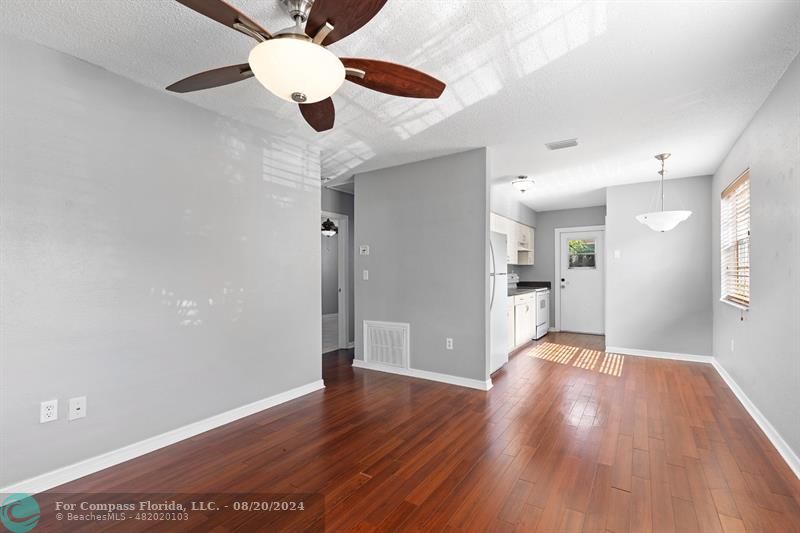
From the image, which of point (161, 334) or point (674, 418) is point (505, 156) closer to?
point (674, 418)

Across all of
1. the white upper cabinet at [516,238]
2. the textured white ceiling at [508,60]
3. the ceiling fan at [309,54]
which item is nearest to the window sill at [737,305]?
the textured white ceiling at [508,60]

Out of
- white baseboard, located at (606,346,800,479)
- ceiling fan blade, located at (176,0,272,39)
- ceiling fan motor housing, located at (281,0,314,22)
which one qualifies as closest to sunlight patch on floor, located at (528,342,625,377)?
white baseboard, located at (606,346,800,479)

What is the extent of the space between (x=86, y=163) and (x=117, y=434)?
1733 mm

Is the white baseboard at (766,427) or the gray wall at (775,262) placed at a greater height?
the gray wall at (775,262)

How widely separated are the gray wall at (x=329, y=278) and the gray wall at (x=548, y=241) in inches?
176

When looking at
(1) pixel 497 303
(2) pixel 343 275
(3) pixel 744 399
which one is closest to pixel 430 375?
(1) pixel 497 303

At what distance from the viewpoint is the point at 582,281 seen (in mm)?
7219

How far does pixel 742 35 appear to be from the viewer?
204 centimetres

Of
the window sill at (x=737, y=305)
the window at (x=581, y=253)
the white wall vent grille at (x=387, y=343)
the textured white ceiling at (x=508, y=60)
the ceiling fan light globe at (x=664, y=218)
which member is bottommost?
the white wall vent grille at (x=387, y=343)

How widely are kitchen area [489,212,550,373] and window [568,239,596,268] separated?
0.66 metres

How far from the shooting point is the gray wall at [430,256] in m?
3.95

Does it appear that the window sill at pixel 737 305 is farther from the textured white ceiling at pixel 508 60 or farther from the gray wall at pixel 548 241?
the gray wall at pixel 548 241

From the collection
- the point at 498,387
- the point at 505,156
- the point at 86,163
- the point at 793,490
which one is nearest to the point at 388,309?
the point at 498,387

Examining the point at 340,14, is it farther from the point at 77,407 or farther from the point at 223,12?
the point at 77,407
